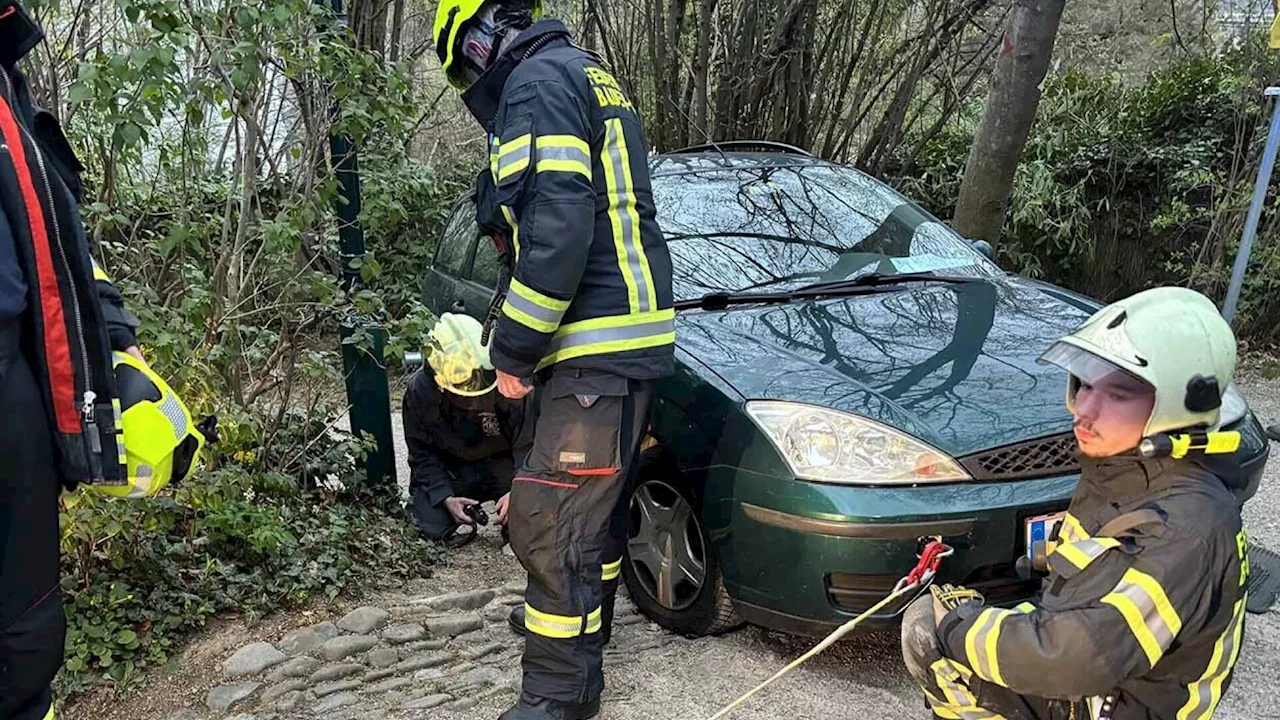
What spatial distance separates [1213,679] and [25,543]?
7.58 ft

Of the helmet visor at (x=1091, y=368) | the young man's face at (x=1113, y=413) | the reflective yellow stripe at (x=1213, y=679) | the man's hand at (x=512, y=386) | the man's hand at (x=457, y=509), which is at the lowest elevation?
the man's hand at (x=457, y=509)

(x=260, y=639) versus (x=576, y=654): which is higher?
(x=576, y=654)

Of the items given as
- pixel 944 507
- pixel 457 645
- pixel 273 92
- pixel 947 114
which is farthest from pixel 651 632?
pixel 947 114

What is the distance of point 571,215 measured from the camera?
2459 mm

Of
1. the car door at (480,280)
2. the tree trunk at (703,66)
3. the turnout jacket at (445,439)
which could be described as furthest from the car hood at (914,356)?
the tree trunk at (703,66)

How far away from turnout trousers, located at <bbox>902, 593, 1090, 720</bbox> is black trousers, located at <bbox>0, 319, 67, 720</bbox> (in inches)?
69.9

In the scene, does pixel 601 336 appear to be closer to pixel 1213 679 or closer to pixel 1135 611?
pixel 1135 611

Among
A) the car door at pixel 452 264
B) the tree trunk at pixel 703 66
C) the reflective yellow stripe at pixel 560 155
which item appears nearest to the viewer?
the reflective yellow stripe at pixel 560 155

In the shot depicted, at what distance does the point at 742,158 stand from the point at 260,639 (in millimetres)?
2872

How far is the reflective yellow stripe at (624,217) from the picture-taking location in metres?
2.64

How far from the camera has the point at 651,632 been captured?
134 inches

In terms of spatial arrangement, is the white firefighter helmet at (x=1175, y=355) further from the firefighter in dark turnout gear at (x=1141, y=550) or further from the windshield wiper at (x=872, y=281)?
the windshield wiper at (x=872, y=281)

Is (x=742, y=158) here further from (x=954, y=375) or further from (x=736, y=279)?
(x=954, y=375)

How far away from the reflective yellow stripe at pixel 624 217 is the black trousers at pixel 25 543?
1.39m
